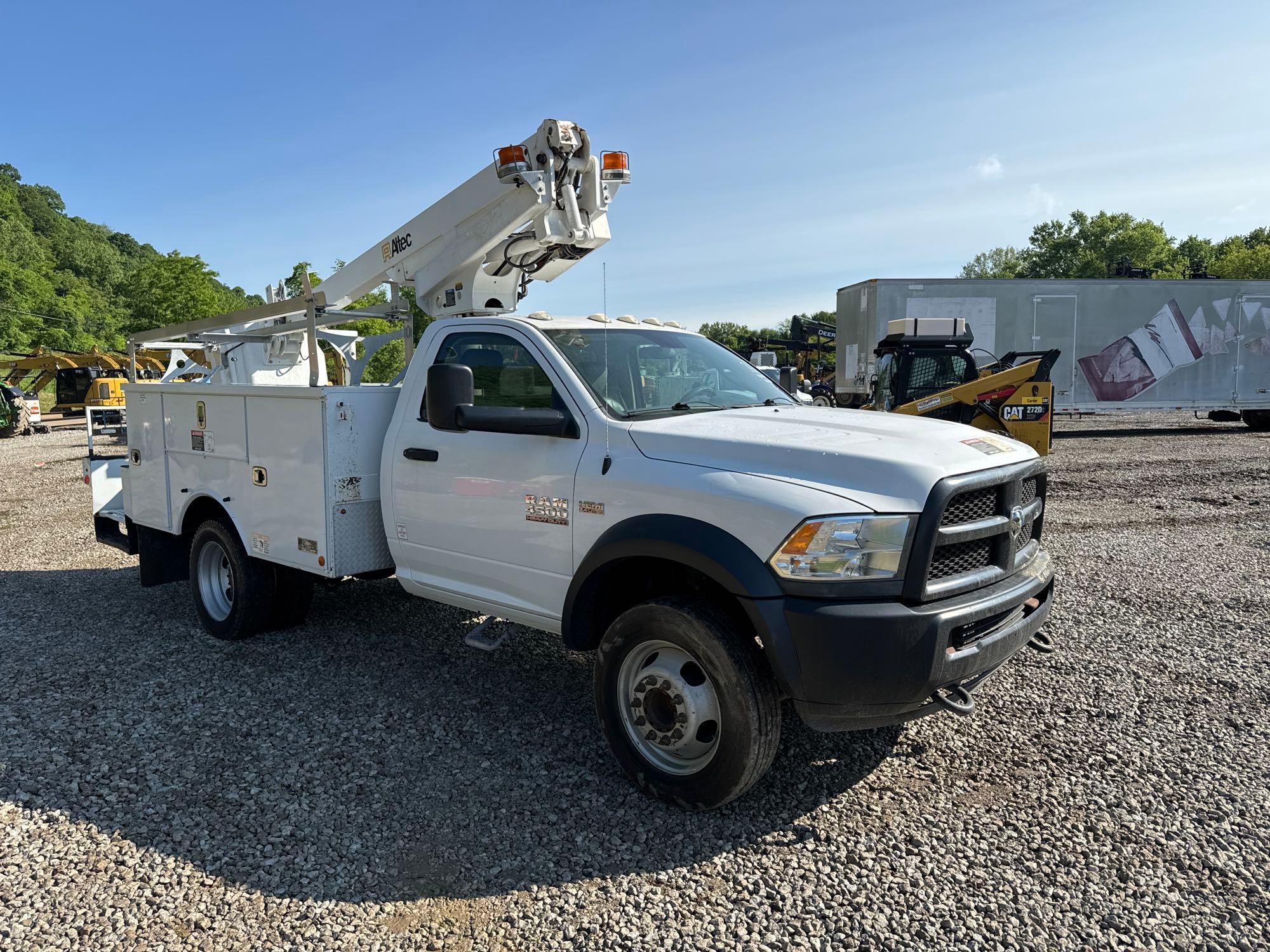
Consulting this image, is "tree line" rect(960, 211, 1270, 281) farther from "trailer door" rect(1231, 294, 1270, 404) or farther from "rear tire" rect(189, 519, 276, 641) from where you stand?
"rear tire" rect(189, 519, 276, 641)

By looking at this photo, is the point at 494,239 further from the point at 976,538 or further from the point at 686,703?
the point at 976,538

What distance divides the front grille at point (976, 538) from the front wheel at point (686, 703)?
76 centimetres

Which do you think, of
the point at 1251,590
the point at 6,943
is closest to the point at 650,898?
the point at 6,943

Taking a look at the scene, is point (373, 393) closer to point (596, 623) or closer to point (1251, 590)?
point (596, 623)

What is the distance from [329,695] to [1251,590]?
22.3 feet

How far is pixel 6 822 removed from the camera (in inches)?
132

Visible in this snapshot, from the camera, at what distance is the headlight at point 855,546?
9.77ft

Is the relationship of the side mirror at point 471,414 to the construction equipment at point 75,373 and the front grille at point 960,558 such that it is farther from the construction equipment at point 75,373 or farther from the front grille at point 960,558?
the construction equipment at point 75,373

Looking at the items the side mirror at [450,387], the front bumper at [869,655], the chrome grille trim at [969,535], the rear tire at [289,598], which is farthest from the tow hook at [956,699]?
the rear tire at [289,598]

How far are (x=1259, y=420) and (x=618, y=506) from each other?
944 inches

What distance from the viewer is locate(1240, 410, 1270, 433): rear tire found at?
837 inches

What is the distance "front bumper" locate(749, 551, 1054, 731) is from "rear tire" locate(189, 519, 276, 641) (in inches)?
148

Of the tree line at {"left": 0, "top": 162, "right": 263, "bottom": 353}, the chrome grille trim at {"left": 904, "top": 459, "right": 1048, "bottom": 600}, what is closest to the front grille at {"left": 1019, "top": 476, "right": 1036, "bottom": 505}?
the chrome grille trim at {"left": 904, "top": 459, "right": 1048, "bottom": 600}

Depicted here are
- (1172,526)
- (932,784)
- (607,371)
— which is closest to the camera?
(932,784)
